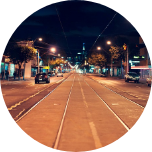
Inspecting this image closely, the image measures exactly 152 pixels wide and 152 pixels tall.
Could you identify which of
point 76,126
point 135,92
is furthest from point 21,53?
point 76,126

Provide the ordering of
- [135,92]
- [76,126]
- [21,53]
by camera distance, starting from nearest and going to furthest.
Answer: [76,126] → [135,92] → [21,53]

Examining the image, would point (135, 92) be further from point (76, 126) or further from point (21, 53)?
point (21, 53)

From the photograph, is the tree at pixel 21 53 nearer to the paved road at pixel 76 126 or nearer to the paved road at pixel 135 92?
the paved road at pixel 135 92

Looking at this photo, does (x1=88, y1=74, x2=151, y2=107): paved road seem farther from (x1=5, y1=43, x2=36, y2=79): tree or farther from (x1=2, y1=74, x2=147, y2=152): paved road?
(x1=5, y1=43, x2=36, y2=79): tree

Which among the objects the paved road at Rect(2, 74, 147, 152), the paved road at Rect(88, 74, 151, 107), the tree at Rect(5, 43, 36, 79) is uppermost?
the tree at Rect(5, 43, 36, 79)

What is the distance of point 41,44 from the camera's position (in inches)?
4033

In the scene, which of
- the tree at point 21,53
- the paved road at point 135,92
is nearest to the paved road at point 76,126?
the paved road at point 135,92

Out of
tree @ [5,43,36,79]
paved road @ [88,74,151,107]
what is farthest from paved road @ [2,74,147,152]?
tree @ [5,43,36,79]

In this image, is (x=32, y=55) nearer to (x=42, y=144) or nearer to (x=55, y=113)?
(x=55, y=113)

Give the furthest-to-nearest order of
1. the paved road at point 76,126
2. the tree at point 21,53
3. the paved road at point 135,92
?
the tree at point 21,53 → the paved road at point 135,92 → the paved road at point 76,126

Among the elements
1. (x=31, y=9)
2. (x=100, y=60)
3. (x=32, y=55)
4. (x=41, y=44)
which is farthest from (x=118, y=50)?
(x=31, y=9)

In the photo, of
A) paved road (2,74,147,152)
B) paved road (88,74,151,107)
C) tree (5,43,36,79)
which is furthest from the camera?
tree (5,43,36,79)

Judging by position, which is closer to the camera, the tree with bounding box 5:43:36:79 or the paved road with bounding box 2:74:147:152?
the paved road with bounding box 2:74:147:152

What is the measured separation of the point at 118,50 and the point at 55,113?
51.7 m
